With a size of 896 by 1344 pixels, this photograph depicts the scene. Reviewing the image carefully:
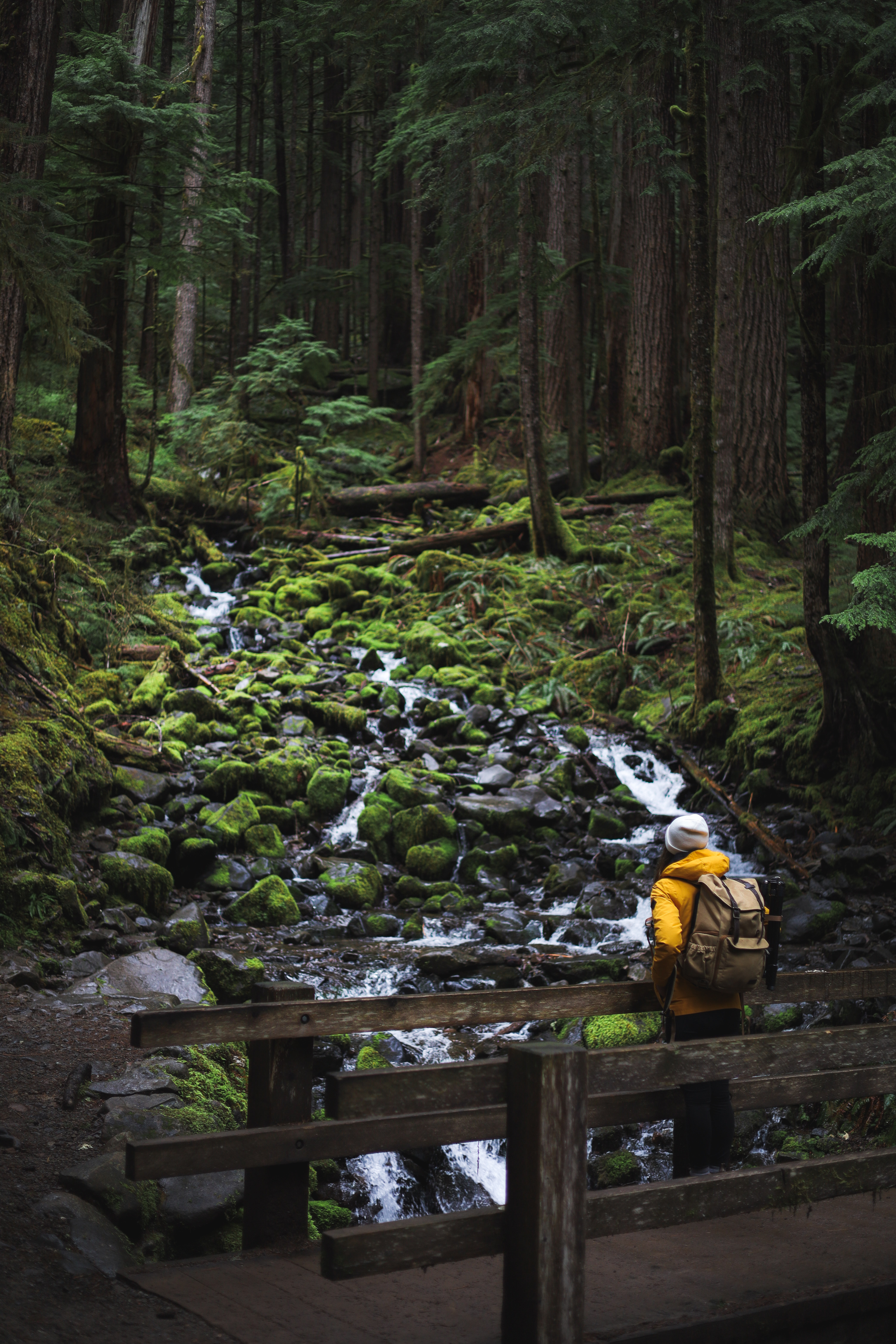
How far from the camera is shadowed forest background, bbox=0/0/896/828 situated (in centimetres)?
984

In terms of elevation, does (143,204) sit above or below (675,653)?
above

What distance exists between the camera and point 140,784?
10.5 meters

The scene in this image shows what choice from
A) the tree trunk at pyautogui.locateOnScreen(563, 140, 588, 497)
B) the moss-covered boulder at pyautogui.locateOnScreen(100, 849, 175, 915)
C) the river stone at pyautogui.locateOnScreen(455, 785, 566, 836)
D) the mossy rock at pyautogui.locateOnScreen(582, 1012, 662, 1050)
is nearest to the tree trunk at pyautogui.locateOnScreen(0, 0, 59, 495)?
the moss-covered boulder at pyautogui.locateOnScreen(100, 849, 175, 915)

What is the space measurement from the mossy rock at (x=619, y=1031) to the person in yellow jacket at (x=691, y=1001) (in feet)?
8.56

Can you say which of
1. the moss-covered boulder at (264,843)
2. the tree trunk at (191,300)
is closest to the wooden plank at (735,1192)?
the moss-covered boulder at (264,843)

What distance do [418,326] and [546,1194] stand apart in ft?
69.9

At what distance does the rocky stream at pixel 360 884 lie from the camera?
548 cm

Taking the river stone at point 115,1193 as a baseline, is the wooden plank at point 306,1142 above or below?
above

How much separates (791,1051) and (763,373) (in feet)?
51.6

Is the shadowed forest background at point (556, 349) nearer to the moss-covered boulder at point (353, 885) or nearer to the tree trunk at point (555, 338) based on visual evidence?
the tree trunk at point (555, 338)

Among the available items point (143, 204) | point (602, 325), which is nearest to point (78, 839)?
point (143, 204)

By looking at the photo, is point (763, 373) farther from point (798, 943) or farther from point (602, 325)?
point (798, 943)

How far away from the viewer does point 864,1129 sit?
20.3 feet

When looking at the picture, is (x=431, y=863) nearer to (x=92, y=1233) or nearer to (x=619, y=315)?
(x=92, y=1233)
